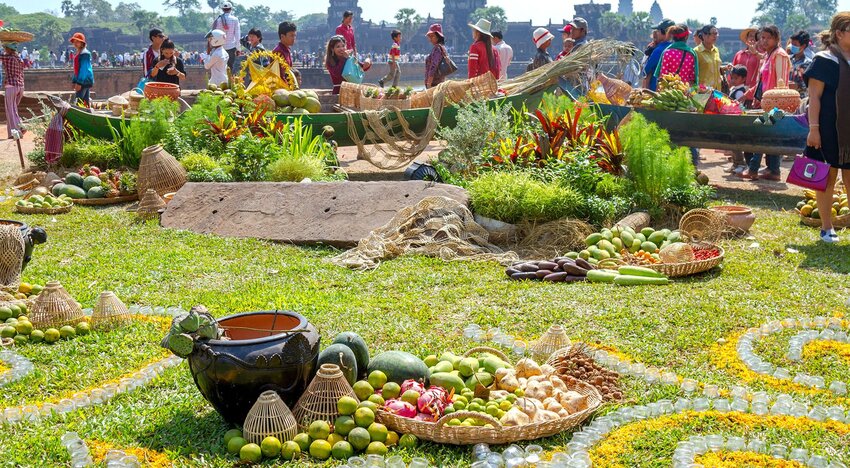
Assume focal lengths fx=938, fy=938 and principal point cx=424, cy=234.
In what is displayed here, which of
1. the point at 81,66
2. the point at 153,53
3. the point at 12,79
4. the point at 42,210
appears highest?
the point at 153,53

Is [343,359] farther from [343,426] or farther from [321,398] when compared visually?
[343,426]

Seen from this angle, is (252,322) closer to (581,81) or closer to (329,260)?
(329,260)

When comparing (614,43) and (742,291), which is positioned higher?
(614,43)

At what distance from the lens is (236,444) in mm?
3936

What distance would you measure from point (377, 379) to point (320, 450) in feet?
1.74

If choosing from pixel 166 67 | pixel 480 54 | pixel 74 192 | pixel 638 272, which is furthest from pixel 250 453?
pixel 166 67

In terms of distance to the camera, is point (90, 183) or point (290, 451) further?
point (90, 183)

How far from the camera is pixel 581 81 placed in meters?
12.5

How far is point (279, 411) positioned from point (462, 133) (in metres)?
6.36

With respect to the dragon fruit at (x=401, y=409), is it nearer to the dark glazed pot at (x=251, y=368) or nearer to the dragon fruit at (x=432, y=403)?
the dragon fruit at (x=432, y=403)

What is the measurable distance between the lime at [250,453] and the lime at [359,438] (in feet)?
1.27

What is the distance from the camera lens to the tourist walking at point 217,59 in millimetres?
14797

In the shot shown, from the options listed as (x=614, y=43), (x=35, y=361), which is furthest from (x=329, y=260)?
(x=614, y=43)

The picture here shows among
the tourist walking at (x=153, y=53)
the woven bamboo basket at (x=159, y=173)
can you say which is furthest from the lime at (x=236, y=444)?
the tourist walking at (x=153, y=53)
